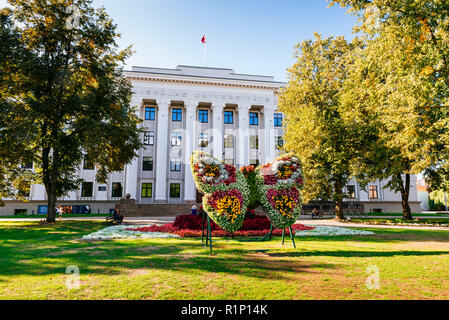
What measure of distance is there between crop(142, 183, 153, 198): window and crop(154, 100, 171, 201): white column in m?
2.24

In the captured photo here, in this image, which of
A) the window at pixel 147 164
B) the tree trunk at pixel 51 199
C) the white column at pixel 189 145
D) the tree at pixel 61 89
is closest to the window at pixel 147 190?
the window at pixel 147 164

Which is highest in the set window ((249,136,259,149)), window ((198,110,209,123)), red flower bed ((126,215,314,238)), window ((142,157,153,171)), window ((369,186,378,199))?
window ((198,110,209,123))

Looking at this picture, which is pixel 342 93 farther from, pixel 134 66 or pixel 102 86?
pixel 134 66

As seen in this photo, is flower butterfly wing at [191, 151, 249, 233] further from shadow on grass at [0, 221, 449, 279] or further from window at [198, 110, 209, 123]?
window at [198, 110, 209, 123]

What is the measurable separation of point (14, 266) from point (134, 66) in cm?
4083

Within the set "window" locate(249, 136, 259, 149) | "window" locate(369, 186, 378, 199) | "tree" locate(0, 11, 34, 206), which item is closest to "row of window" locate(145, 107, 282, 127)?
"window" locate(249, 136, 259, 149)

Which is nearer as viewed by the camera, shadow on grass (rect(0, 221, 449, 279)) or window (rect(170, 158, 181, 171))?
shadow on grass (rect(0, 221, 449, 279))

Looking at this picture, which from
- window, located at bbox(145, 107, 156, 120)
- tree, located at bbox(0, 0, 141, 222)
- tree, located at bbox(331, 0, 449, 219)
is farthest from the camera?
window, located at bbox(145, 107, 156, 120)

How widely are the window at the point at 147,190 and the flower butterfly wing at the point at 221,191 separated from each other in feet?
110

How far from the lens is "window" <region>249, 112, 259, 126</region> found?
44719 millimetres

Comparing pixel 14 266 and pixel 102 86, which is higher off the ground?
pixel 102 86

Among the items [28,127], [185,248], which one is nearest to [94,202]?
[28,127]

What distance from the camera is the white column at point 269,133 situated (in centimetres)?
4207
